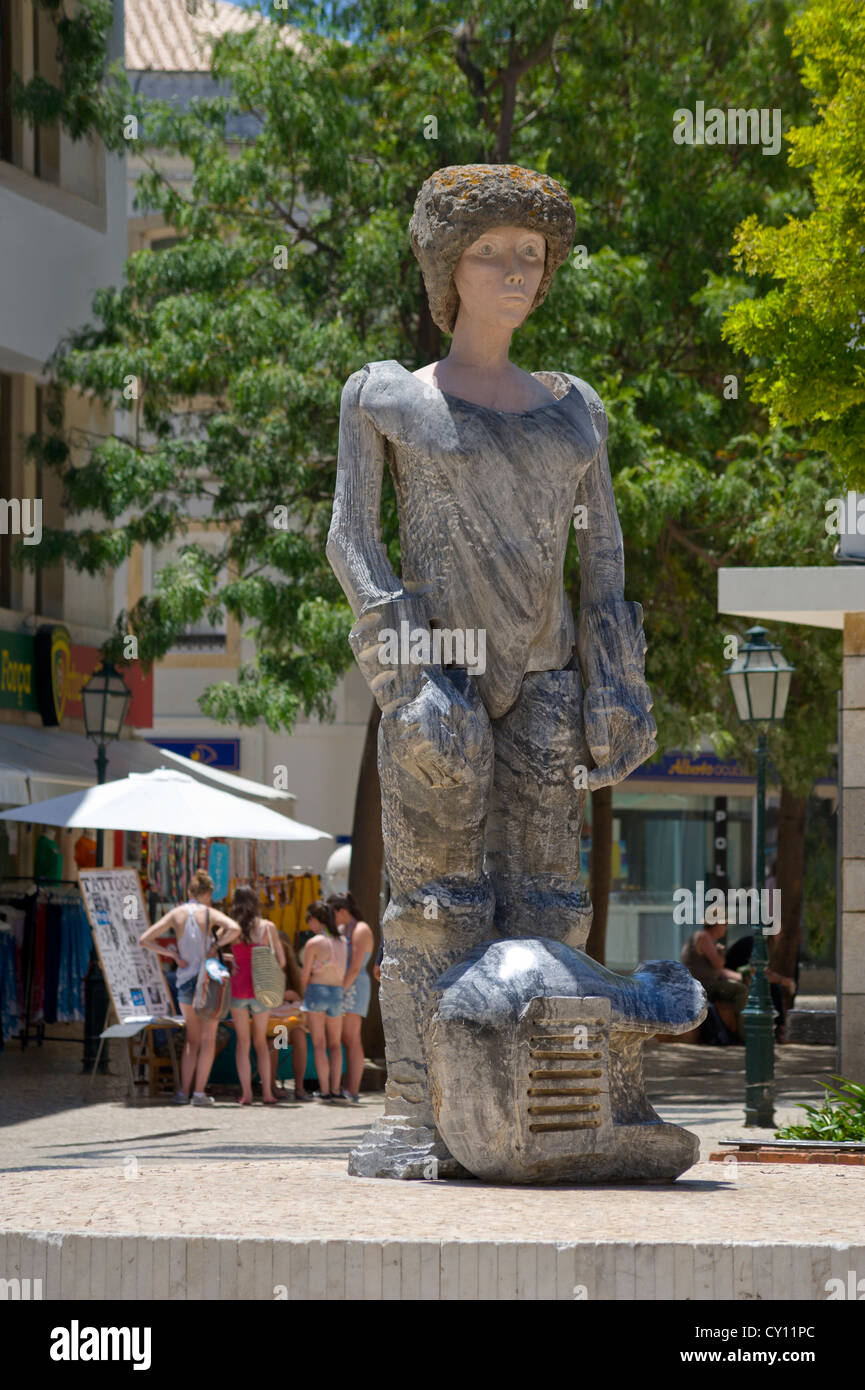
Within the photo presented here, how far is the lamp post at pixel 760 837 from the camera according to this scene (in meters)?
14.7

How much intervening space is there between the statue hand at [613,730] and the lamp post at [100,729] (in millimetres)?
13433

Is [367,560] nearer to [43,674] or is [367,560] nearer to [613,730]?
[613,730]

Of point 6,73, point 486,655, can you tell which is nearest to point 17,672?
point 6,73

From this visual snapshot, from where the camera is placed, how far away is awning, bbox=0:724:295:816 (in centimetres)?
2009

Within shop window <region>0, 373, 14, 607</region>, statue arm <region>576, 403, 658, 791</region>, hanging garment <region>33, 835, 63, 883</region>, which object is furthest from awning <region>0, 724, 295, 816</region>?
statue arm <region>576, 403, 658, 791</region>

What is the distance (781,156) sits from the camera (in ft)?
69.9

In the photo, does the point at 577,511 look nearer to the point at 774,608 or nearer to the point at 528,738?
the point at 528,738

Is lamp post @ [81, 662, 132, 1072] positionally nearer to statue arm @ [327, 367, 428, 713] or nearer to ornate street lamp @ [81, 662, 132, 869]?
ornate street lamp @ [81, 662, 132, 869]

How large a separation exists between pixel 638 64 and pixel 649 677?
230 inches

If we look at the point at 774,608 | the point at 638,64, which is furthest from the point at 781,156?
the point at 774,608

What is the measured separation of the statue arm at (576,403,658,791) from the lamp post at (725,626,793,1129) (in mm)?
7773

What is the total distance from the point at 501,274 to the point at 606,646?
4.19 ft

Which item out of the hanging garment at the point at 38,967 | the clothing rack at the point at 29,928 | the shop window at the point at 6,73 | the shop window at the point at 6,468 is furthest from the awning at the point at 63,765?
the shop window at the point at 6,73
